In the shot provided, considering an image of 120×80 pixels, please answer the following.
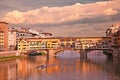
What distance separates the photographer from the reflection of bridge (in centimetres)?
7244

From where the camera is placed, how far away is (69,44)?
254ft

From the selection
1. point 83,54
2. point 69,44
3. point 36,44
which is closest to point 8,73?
point 83,54

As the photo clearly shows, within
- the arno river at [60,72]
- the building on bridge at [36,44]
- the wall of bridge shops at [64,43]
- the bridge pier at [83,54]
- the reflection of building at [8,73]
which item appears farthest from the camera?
the building on bridge at [36,44]

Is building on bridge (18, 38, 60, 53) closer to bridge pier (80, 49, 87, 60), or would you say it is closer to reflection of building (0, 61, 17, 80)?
bridge pier (80, 49, 87, 60)

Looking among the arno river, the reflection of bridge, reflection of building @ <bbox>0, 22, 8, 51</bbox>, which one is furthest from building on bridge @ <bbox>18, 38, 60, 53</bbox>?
the arno river

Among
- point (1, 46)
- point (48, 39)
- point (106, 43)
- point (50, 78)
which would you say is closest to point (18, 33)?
point (48, 39)

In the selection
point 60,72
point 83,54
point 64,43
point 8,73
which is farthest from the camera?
point 64,43

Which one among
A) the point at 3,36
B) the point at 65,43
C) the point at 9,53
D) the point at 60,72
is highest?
the point at 3,36

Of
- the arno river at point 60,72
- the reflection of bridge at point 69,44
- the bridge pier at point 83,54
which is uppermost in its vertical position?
the reflection of bridge at point 69,44

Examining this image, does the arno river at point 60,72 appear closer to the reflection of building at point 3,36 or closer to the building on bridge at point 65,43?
the reflection of building at point 3,36

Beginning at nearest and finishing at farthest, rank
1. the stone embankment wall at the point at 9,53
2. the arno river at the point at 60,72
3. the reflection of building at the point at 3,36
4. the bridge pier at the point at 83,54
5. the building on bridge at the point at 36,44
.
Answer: the arno river at the point at 60,72 → the stone embankment wall at the point at 9,53 → the bridge pier at the point at 83,54 → the reflection of building at the point at 3,36 → the building on bridge at the point at 36,44

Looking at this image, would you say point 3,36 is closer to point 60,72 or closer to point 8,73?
point 60,72

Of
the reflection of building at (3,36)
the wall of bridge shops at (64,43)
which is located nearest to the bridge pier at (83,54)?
the wall of bridge shops at (64,43)

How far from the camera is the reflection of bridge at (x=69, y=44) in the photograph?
72438mm
